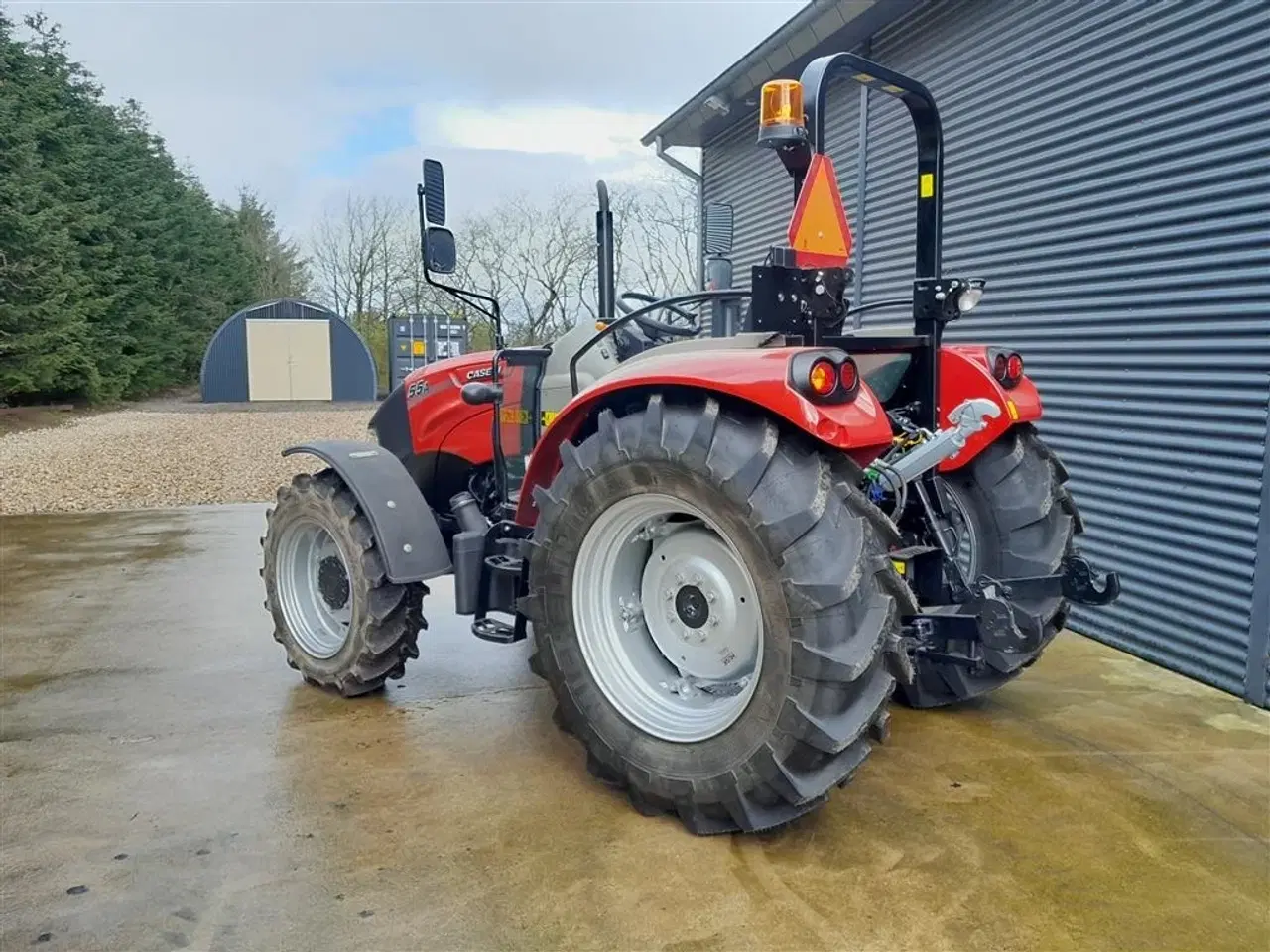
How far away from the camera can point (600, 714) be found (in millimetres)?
2814

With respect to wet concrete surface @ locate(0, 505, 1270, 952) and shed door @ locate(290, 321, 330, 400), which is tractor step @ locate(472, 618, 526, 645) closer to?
wet concrete surface @ locate(0, 505, 1270, 952)

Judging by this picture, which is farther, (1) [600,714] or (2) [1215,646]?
Answer: (2) [1215,646]

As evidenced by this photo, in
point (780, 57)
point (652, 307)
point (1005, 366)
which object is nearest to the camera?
point (652, 307)

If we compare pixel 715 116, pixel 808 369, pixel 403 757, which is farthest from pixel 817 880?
pixel 715 116

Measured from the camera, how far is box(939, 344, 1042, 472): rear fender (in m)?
3.27

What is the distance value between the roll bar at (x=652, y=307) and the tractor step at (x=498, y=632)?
84 centimetres

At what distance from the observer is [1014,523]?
11.0 feet

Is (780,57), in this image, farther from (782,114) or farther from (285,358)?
(285,358)

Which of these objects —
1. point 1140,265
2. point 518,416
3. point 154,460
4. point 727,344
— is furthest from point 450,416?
point 154,460

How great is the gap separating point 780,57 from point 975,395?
15.7 feet

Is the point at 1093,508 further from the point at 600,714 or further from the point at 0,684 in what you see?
the point at 0,684

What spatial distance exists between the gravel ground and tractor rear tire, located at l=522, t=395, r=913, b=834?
7.78 metres

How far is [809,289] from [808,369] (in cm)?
54

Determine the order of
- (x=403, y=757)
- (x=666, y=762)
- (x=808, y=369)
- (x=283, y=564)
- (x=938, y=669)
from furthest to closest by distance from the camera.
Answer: (x=283, y=564), (x=938, y=669), (x=403, y=757), (x=666, y=762), (x=808, y=369)
